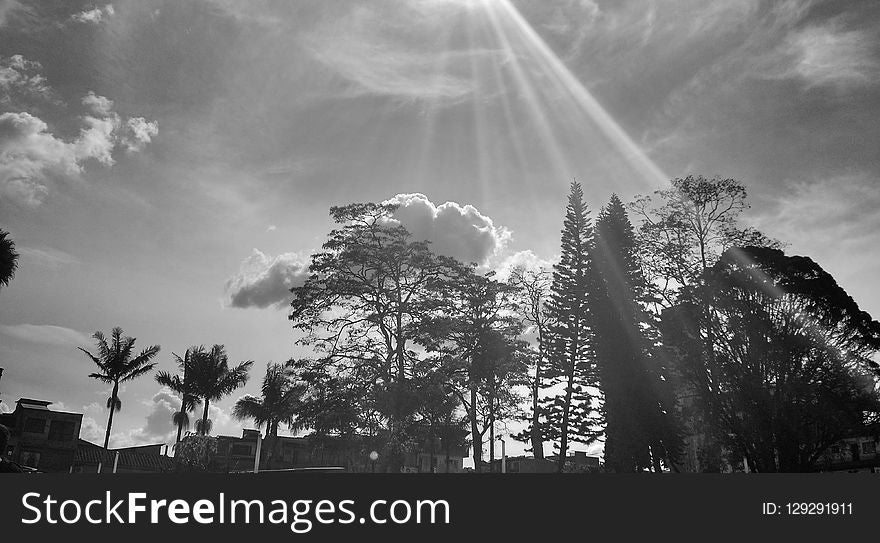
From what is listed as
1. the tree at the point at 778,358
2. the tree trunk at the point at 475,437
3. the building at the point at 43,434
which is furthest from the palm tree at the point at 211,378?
the tree at the point at 778,358

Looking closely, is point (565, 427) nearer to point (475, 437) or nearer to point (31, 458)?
point (475, 437)

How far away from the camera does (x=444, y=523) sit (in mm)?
10570

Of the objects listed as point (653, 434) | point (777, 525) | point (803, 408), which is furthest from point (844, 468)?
point (777, 525)

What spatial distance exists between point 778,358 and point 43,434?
57.3m

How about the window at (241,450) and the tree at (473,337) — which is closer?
the tree at (473,337)

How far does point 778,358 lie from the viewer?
33.3 metres

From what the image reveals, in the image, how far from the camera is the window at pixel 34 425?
5072 centimetres

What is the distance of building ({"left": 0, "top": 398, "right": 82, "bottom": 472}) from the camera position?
164 ft

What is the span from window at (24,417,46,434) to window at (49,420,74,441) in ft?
1.92

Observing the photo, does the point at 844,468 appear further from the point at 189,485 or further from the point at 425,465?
the point at 189,485

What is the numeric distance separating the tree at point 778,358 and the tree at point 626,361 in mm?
5040

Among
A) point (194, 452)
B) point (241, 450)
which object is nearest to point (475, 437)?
point (194, 452)

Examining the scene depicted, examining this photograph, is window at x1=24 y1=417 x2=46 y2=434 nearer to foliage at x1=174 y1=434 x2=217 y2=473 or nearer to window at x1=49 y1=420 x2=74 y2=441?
window at x1=49 y1=420 x2=74 y2=441

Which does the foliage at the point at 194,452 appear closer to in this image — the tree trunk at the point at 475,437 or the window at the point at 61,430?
the window at the point at 61,430
